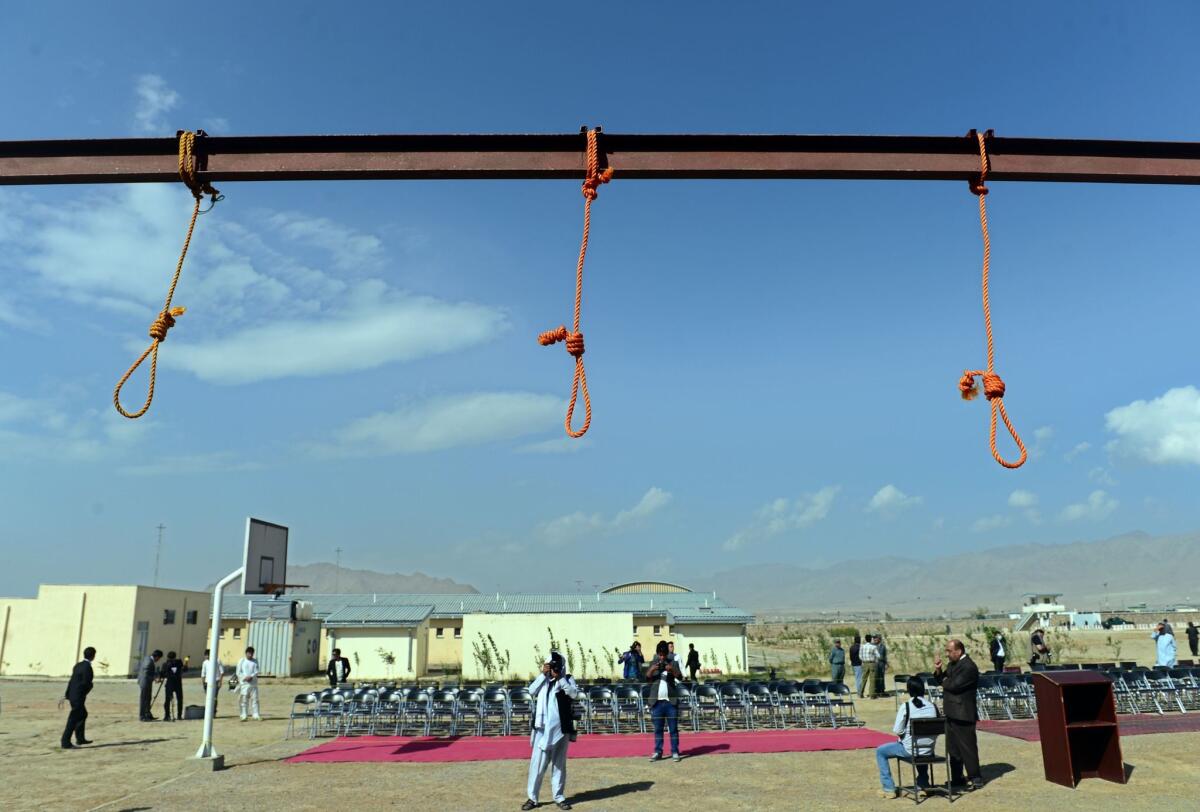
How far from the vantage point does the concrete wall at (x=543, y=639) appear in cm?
2597

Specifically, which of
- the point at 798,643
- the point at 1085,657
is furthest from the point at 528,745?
the point at 798,643

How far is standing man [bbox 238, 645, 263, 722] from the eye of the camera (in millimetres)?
16484

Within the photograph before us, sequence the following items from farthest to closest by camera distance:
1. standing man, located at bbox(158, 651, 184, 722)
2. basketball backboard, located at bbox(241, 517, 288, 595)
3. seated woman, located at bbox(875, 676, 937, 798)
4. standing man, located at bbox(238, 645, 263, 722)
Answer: standing man, located at bbox(158, 651, 184, 722) < standing man, located at bbox(238, 645, 263, 722) < basketball backboard, located at bbox(241, 517, 288, 595) < seated woman, located at bbox(875, 676, 937, 798)

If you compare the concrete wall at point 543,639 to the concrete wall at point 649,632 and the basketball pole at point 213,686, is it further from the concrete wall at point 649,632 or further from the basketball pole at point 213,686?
the basketball pole at point 213,686

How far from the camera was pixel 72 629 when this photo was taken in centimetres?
3019

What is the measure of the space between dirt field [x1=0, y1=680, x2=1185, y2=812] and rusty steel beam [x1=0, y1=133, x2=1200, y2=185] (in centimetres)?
623

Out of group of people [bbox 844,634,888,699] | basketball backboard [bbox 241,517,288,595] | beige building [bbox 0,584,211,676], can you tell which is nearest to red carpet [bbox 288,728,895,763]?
basketball backboard [bbox 241,517,288,595]

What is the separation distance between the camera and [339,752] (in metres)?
12.5

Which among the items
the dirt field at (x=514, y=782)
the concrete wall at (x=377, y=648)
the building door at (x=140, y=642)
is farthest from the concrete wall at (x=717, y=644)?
the building door at (x=140, y=642)

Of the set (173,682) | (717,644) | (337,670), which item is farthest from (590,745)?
(717,644)

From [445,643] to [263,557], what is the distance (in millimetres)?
22054

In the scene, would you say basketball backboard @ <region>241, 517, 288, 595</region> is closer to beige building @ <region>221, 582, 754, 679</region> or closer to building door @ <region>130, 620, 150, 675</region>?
beige building @ <region>221, 582, 754, 679</region>

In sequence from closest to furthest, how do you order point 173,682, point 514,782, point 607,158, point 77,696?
point 607,158, point 514,782, point 77,696, point 173,682

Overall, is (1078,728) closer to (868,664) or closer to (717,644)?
(868,664)
